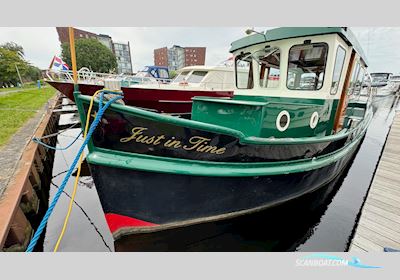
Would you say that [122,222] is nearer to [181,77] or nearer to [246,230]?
[246,230]

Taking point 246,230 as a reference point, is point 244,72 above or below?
above

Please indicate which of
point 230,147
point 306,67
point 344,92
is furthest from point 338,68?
point 230,147

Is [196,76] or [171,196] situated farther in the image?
[196,76]

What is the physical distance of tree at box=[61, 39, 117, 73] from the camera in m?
36.4

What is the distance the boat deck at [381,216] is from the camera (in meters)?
2.80

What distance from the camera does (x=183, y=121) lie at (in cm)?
238

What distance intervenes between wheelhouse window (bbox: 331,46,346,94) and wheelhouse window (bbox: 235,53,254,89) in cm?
163

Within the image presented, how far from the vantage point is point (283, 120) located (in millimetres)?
3150

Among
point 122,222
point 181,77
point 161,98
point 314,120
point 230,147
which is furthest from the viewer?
point 181,77

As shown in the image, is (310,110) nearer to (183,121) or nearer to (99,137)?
(183,121)

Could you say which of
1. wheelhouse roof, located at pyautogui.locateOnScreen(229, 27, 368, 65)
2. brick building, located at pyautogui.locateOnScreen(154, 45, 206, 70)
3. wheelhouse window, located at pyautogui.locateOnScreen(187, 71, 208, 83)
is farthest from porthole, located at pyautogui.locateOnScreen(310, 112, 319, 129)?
brick building, located at pyautogui.locateOnScreen(154, 45, 206, 70)

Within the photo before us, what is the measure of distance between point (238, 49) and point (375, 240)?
4.37 m

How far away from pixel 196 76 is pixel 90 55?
37145mm

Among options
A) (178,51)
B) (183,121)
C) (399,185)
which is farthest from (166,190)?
(178,51)
